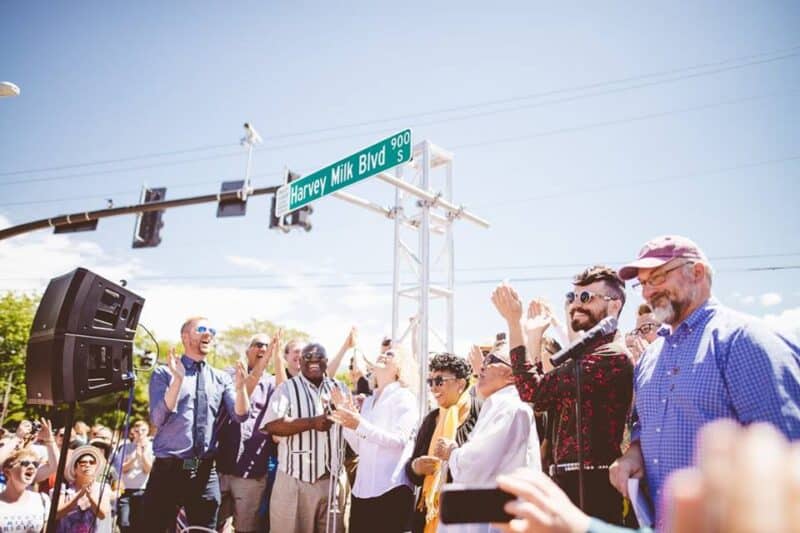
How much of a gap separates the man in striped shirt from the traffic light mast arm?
6.05 m

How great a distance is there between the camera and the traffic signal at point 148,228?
11.1 metres

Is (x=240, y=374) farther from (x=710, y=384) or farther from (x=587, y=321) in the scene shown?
(x=710, y=384)

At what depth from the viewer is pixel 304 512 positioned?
4.81 m

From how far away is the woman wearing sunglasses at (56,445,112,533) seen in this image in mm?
5172

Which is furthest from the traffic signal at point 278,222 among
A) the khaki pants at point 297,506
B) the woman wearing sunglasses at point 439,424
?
the woman wearing sunglasses at point 439,424

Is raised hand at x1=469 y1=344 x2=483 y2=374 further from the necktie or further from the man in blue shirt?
the necktie

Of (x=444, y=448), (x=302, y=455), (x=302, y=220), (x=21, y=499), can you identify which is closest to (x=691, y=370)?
(x=444, y=448)

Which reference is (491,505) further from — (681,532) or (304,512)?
(304,512)

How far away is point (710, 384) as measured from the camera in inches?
80.7

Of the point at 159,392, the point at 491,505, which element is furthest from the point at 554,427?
the point at 159,392

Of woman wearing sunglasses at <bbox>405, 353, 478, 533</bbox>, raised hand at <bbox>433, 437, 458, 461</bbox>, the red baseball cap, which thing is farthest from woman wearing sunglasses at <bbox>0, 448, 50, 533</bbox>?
the red baseball cap

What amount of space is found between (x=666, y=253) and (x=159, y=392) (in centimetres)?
463

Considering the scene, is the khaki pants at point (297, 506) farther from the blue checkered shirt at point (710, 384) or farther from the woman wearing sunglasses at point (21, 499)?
the blue checkered shirt at point (710, 384)

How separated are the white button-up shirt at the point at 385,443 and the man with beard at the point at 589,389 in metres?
1.86
